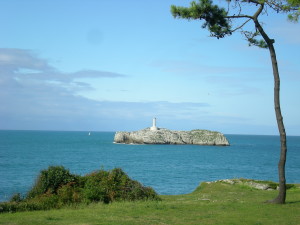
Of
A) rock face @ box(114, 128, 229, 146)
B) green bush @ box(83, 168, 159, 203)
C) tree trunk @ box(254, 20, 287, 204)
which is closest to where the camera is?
tree trunk @ box(254, 20, 287, 204)

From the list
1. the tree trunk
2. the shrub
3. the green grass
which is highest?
the tree trunk

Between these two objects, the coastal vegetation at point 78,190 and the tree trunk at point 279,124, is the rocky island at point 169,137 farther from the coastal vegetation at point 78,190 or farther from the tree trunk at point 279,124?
the tree trunk at point 279,124

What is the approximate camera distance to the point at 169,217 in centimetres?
1538

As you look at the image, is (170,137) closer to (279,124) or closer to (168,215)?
(279,124)

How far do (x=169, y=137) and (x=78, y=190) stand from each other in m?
170

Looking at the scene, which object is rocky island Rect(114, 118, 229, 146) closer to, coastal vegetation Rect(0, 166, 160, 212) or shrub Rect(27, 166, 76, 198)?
coastal vegetation Rect(0, 166, 160, 212)

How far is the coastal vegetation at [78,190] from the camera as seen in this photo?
20247mm

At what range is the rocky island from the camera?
186 meters

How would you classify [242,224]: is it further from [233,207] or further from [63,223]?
[63,223]

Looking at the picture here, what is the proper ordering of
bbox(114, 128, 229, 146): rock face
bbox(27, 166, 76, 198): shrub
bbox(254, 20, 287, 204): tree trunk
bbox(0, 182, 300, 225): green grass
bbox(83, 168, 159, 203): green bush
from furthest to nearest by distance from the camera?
bbox(114, 128, 229, 146): rock face < bbox(27, 166, 76, 198): shrub < bbox(83, 168, 159, 203): green bush < bbox(254, 20, 287, 204): tree trunk < bbox(0, 182, 300, 225): green grass

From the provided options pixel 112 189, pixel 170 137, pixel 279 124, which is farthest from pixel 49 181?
pixel 170 137

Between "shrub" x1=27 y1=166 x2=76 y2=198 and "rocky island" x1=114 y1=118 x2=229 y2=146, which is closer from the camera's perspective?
"shrub" x1=27 y1=166 x2=76 y2=198

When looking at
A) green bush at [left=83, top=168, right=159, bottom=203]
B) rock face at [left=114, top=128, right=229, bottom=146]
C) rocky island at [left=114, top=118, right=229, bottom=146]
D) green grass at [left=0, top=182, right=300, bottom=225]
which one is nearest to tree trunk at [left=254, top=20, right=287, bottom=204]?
green grass at [left=0, top=182, right=300, bottom=225]

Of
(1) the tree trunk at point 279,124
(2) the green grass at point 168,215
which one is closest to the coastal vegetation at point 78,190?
(2) the green grass at point 168,215
